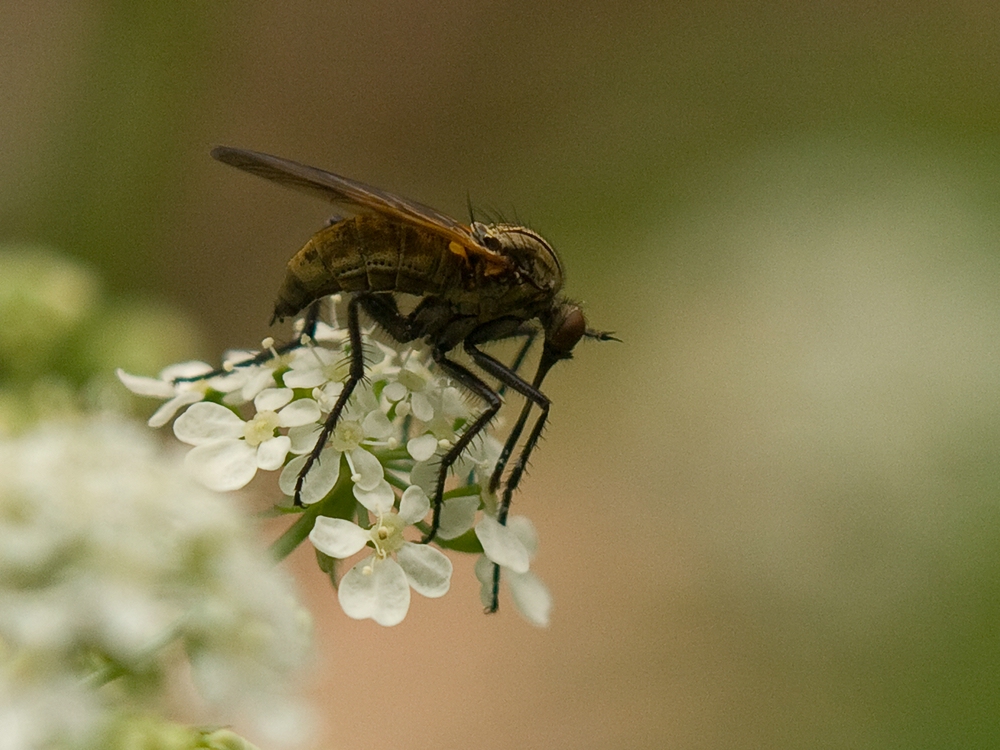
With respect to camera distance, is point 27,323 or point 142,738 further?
point 27,323

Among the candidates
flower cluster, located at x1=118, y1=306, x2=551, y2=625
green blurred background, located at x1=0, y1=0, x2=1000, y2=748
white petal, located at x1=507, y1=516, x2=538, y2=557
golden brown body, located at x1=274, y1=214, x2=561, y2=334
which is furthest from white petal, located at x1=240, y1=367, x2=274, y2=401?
green blurred background, located at x1=0, y1=0, x2=1000, y2=748

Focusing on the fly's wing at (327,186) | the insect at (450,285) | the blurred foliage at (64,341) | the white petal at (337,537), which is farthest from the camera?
the blurred foliage at (64,341)

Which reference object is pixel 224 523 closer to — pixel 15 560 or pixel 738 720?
pixel 15 560

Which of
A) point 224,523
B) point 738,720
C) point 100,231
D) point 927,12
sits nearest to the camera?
point 224,523

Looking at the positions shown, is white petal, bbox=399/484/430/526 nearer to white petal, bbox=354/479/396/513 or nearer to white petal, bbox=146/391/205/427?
white petal, bbox=354/479/396/513

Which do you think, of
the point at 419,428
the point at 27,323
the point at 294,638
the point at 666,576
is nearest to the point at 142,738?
Result: the point at 294,638

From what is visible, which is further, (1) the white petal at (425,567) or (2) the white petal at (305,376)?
(2) the white petal at (305,376)

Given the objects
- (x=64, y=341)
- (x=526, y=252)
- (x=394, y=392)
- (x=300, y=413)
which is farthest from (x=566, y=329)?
(x=64, y=341)

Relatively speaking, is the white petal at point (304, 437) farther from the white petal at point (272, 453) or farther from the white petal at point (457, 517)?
the white petal at point (457, 517)

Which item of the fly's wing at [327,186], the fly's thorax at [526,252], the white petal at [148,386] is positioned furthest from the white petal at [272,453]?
the fly's thorax at [526,252]
